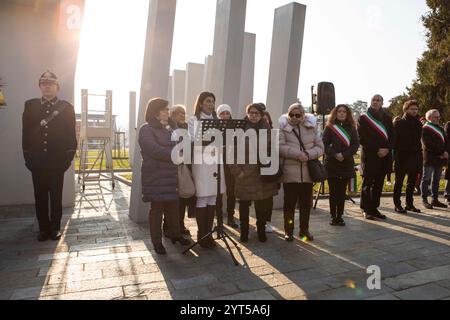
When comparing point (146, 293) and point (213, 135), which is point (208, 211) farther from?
point (146, 293)

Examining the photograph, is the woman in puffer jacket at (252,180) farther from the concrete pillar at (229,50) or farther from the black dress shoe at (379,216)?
the black dress shoe at (379,216)

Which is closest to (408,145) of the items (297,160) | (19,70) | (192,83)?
(297,160)

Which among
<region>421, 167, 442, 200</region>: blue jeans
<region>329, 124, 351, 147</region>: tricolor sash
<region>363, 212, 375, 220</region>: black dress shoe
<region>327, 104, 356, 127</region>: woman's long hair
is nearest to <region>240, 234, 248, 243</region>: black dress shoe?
<region>329, 124, 351, 147</region>: tricolor sash

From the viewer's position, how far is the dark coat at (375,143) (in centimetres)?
605

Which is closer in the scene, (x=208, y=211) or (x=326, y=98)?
(x=208, y=211)

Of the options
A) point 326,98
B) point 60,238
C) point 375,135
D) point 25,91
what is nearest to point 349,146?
point 375,135

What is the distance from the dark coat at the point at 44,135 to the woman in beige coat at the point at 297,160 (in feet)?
9.90

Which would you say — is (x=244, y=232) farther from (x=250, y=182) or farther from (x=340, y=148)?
(x=340, y=148)

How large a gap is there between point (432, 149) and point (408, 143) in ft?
2.62

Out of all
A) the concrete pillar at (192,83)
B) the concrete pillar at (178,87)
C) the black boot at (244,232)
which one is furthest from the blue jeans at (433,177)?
the concrete pillar at (178,87)

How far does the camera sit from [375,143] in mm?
6062

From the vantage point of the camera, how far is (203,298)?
3.10m

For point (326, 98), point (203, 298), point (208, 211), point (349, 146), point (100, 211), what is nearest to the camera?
point (203, 298)
